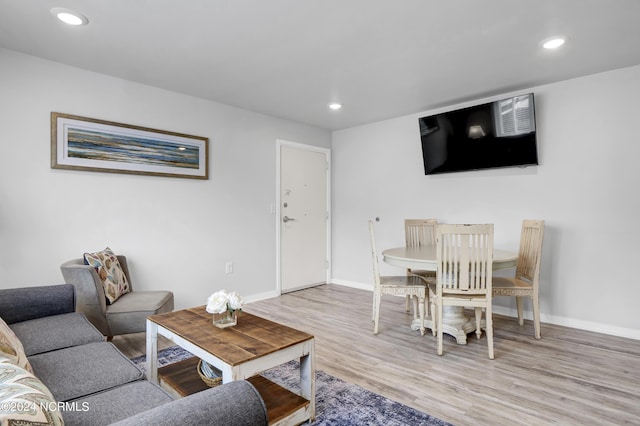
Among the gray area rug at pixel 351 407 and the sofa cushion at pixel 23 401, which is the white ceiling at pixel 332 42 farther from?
the gray area rug at pixel 351 407

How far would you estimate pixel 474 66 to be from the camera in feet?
9.67

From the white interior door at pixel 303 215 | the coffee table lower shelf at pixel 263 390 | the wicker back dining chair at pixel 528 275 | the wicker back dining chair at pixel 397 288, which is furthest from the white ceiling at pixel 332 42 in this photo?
the coffee table lower shelf at pixel 263 390

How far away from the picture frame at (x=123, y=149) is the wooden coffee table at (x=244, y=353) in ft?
5.69

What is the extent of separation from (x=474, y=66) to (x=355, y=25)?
1.26m

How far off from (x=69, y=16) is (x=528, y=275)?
3.91 m

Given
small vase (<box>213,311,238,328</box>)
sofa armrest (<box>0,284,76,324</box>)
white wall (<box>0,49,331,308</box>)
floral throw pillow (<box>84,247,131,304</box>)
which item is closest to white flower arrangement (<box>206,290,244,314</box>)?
small vase (<box>213,311,238,328</box>)

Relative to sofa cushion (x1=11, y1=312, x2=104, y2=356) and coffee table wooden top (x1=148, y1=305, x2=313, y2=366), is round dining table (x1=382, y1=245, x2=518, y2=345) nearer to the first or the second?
coffee table wooden top (x1=148, y1=305, x2=313, y2=366)

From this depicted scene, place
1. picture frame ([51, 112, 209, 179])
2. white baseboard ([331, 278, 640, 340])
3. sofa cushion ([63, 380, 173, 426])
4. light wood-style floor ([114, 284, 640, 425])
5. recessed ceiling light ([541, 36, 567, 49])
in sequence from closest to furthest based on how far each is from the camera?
1. sofa cushion ([63, 380, 173, 426])
2. light wood-style floor ([114, 284, 640, 425])
3. recessed ceiling light ([541, 36, 567, 49])
4. picture frame ([51, 112, 209, 179])
5. white baseboard ([331, 278, 640, 340])

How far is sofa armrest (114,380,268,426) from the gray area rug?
1053mm

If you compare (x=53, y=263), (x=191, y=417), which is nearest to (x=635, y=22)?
(x=191, y=417)

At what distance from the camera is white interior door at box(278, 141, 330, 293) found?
4.63 metres

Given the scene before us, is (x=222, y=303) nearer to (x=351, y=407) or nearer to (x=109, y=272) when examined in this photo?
(x=351, y=407)

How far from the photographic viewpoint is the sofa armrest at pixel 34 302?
81.2 inches

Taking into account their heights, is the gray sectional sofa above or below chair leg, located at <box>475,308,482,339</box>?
above
